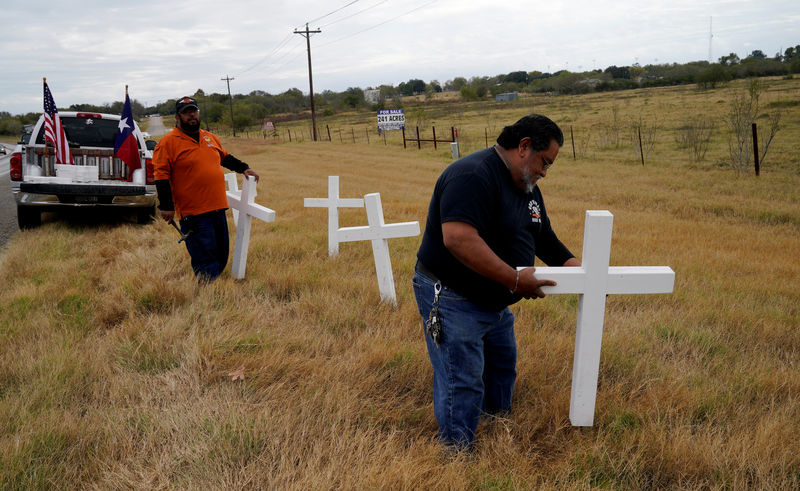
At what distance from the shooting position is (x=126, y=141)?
630 centimetres

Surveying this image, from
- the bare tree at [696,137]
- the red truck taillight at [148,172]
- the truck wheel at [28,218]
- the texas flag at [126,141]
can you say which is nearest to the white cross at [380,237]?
the texas flag at [126,141]

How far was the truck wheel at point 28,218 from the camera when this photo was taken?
8484mm

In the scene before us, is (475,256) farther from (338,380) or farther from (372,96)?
(372,96)

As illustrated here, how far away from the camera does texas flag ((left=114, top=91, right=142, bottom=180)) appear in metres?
6.09

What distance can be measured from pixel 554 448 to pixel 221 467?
158 centimetres

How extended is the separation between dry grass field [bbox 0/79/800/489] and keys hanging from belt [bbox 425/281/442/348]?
1.67ft

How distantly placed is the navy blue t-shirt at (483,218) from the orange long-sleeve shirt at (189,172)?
3087 millimetres

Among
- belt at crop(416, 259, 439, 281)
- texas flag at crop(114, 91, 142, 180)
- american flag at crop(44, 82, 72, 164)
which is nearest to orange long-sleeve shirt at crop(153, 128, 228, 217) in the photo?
texas flag at crop(114, 91, 142, 180)

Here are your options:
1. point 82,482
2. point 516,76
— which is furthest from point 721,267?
point 516,76

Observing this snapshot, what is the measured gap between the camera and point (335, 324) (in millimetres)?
4160

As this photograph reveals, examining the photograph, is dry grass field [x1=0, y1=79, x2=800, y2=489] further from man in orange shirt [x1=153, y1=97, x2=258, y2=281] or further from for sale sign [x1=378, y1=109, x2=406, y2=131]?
for sale sign [x1=378, y1=109, x2=406, y2=131]

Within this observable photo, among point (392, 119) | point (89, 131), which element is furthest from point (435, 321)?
point (392, 119)

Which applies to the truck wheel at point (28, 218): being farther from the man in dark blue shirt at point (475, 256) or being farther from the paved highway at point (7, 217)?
the man in dark blue shirt at point (475, 256)

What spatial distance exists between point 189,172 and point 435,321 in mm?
3408
